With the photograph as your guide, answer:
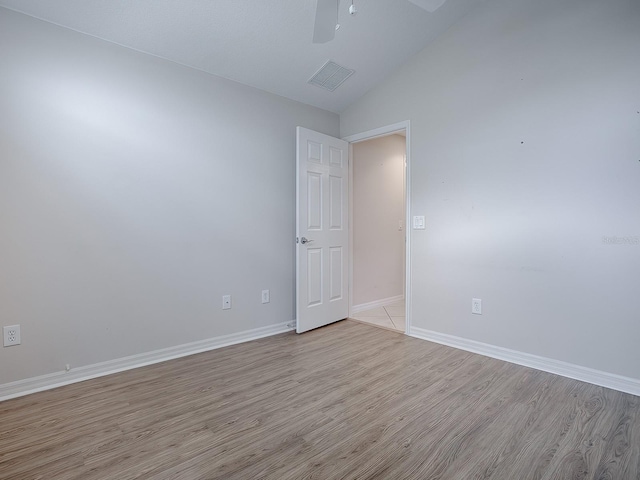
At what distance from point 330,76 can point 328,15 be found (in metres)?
1.62

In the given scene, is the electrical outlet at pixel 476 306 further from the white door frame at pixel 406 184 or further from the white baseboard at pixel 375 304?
the white baseboard at pixel 375 304

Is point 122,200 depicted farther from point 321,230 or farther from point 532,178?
point 532,178

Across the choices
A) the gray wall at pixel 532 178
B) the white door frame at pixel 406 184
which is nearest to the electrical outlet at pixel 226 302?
the white door frame at pixel 406 184

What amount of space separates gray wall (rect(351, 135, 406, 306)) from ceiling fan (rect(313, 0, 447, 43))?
2261 mm

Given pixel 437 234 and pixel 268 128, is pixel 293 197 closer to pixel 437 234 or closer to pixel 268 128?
pixel 268 128

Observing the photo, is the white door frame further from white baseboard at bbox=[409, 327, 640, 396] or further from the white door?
white baseboard at bbox=[409, 327, 640, 396]

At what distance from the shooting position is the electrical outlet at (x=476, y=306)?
280 cm

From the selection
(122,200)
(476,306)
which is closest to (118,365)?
(122,200)

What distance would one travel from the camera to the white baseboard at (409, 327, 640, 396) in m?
2.15

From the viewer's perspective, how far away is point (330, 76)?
320cm

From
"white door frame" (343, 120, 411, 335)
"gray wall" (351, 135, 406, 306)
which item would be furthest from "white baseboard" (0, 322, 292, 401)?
"gray wall" (351, 135, 406, 306)

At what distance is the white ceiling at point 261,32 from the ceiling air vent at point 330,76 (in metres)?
0.06

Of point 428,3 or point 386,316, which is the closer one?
point 428,3

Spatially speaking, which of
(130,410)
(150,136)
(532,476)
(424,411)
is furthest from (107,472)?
(150,136)
